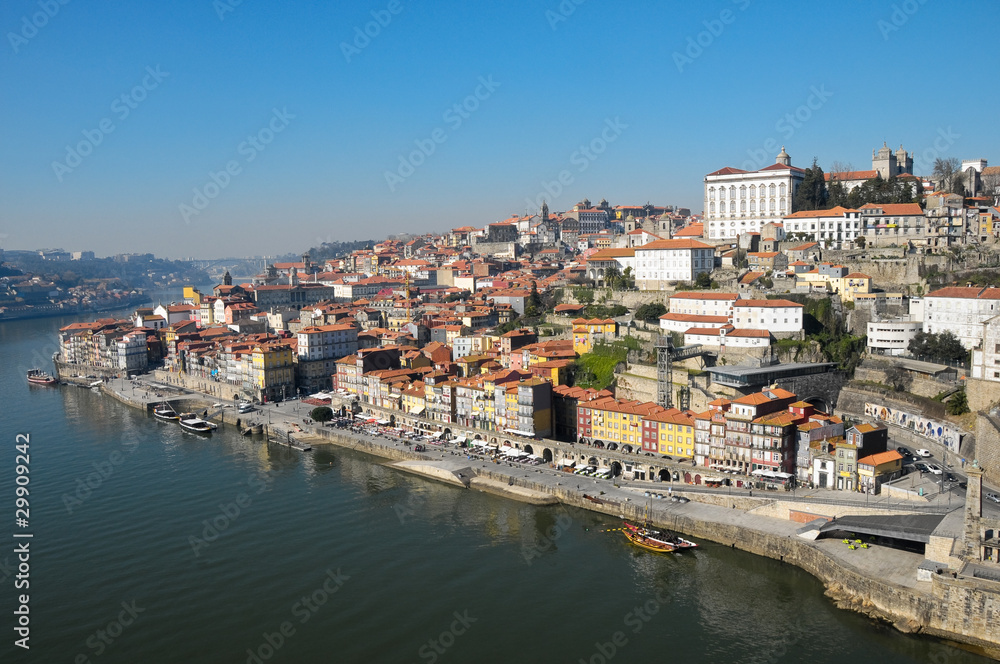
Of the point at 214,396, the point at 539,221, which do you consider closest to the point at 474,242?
the point at 539,221

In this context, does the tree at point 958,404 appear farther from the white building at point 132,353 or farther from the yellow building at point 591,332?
the white building at point 132,353

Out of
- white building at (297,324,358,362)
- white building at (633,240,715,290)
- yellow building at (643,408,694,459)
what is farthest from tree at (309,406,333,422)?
white building at (633,240,715,290)

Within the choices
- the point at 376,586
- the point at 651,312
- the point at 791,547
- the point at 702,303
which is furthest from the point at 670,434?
the point at 376,586

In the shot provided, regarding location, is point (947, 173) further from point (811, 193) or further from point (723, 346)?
point (723, 346)

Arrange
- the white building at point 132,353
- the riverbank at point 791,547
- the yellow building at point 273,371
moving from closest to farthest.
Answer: the riverbank at point 791,547 → the yellow building at point 273,371 → the white building at point 132,353

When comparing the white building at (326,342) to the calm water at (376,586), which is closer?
the calm water at (376,586)

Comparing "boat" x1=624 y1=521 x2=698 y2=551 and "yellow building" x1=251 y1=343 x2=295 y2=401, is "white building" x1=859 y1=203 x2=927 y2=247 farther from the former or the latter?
"yellow building" x1=251 y1=343 x2=295 y2=401

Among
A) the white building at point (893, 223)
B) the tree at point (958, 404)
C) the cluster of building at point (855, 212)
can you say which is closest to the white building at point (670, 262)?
the cluster of building at point (855, 212)
